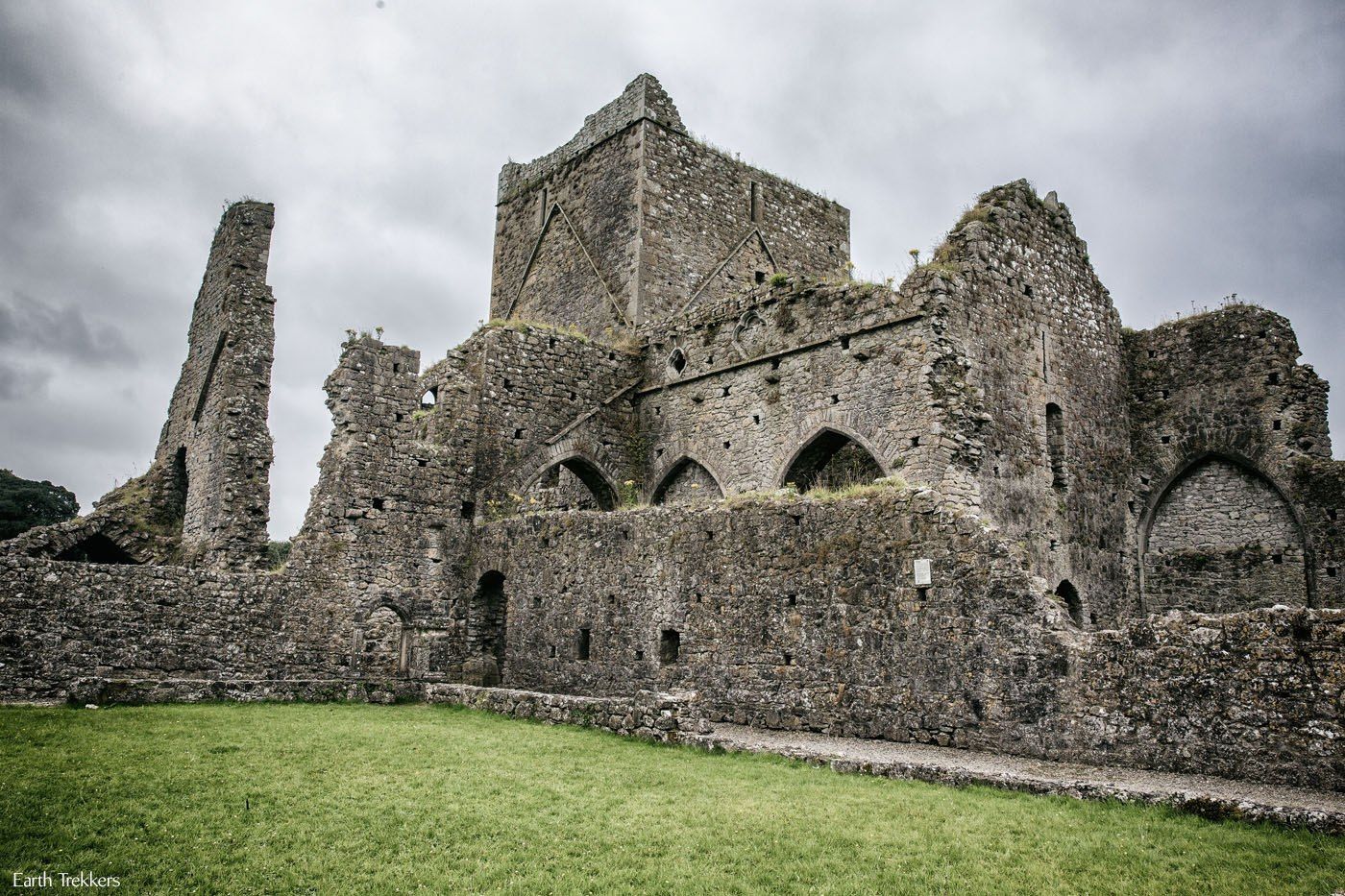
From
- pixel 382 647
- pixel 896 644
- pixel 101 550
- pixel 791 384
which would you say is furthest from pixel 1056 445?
pixel 101 550

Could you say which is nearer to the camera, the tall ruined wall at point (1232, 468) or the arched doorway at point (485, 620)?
the arched doorway at point (485, 620)

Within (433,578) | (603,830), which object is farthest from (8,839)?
(433,578)

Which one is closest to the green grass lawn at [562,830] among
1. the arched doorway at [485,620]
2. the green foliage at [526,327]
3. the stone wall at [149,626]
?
the stone wall at [149,626]

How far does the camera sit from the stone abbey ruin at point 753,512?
10.0m

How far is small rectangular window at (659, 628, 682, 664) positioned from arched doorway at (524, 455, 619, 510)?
6208mm

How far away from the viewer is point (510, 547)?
16.7 meters

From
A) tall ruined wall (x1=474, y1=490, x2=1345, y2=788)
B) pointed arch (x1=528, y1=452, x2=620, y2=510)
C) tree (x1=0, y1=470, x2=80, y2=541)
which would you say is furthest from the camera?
tree (x1=0, y1=470, x2=80, y2=541)

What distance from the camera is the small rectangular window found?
13.3m

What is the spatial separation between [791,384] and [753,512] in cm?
655

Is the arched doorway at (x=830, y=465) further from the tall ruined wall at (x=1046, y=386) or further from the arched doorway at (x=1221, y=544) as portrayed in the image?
the arched doorway at (x=1221, y=544)

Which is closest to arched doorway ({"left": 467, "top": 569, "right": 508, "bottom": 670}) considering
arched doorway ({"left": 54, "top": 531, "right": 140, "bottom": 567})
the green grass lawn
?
the green grass lawn

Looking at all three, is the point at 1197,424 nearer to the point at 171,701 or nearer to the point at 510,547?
the point at 510,547

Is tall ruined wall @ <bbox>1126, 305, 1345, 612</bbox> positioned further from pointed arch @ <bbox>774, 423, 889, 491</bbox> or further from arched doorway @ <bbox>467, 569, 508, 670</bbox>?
arched doorway @ <bbox>467, 569, 508, 670</bbox>

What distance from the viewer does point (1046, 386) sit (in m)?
18.6
